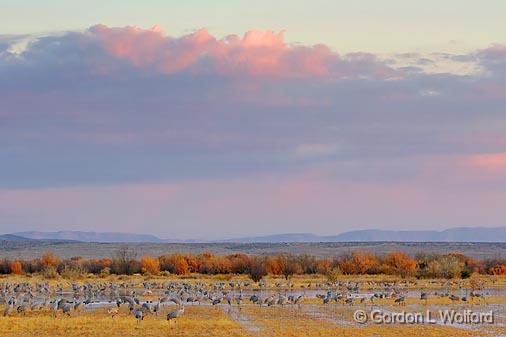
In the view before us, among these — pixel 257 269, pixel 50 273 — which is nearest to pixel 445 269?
pixel 257 269

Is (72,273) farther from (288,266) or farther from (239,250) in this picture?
(239,250)

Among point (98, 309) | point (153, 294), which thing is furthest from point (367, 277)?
point (98, 309)

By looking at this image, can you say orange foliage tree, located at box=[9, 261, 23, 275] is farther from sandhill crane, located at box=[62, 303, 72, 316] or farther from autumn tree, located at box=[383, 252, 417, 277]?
sandhill crane, located at box=[62, 303, 72, 316]

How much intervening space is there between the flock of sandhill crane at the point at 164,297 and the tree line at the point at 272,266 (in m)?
12.0

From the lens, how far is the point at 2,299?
40469 mm

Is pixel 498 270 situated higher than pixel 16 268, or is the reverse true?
pixel 16 268

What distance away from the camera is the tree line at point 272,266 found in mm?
68188

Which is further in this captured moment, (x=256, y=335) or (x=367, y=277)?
(x=367, y=277)

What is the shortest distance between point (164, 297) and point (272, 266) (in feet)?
96.2

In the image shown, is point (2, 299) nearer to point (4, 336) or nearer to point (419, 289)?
point (4, 336)

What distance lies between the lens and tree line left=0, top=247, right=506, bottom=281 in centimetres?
6819

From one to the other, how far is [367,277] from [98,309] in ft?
108

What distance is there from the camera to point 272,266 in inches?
2808

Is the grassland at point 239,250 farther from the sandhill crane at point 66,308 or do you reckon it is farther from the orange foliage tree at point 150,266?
the sandhill crane at point 66,308
